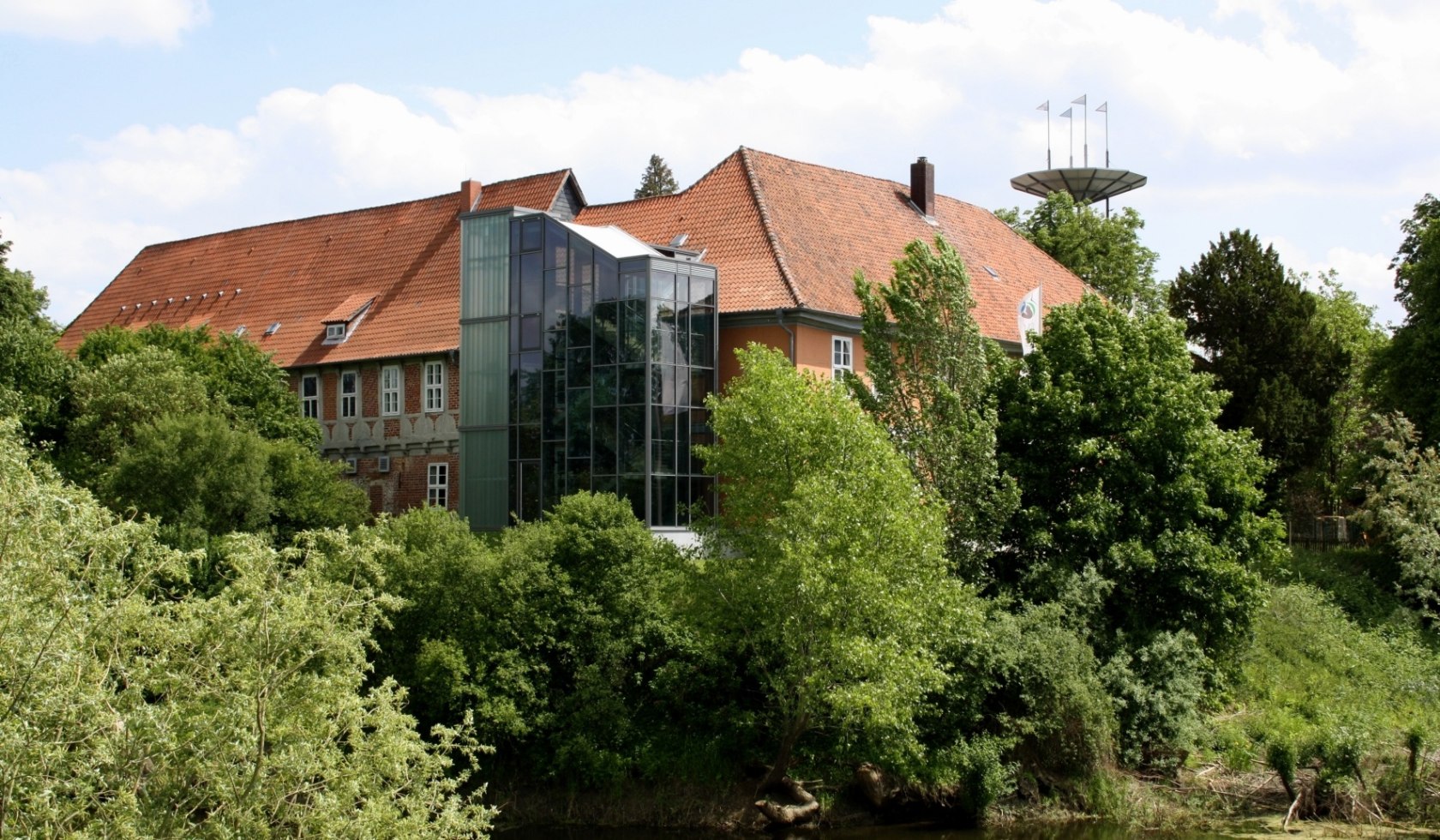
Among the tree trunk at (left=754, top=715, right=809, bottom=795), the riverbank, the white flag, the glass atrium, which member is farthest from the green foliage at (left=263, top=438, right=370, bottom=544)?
the white flag

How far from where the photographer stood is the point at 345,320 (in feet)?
127

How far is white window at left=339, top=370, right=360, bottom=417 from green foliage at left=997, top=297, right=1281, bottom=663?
55.2 ft

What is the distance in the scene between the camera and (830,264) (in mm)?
33688

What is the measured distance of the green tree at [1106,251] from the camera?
48250 mm

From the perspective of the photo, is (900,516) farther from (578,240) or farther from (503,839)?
(578,240)

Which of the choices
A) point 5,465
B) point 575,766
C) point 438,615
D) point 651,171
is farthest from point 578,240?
point 651,171

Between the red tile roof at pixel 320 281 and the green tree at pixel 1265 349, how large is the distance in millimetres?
16733

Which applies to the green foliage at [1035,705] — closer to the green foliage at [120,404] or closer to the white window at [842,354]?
the white window at [842,354]

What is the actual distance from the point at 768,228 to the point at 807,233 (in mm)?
1357

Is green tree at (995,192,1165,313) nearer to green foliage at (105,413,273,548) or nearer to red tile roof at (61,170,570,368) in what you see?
red tile roof at (61,170,570,368)

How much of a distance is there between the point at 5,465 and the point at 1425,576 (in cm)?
2667

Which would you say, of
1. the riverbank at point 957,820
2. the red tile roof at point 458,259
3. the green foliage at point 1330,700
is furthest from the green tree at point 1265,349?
the riverbank at point 957,820

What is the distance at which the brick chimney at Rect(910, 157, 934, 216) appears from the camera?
129 feet

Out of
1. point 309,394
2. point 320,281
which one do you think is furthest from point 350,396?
point 320,281
